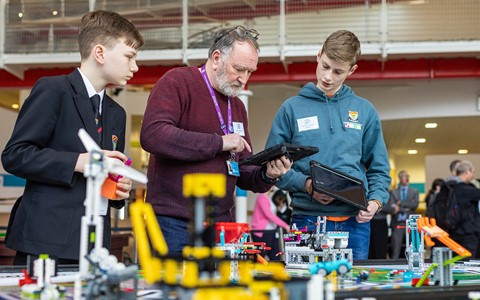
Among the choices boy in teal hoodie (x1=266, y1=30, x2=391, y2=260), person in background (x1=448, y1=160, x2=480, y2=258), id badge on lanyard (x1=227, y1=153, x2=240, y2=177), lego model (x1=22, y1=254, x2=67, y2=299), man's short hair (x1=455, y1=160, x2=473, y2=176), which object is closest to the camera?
lego model (x1=22, y1=254, x2=67, y2=299)

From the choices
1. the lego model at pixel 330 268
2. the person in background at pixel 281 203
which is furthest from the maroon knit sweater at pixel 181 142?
the person in background at pixel 281 203

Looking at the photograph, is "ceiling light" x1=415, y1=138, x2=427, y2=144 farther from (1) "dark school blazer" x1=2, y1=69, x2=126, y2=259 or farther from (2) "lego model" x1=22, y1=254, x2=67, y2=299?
(2) "lego model" x1=22, y1=254, x2=67, y2=299

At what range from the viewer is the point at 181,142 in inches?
80.1

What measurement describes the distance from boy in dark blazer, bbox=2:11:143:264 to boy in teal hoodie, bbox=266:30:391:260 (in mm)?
775

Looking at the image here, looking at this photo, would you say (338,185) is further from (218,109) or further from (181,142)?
(181,142)

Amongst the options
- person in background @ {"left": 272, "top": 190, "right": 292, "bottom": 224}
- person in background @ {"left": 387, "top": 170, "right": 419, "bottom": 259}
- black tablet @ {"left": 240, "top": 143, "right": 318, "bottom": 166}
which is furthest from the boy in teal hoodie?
person in background @ {"left": 387, "top": 170, "right": 419, "bottom": 259}

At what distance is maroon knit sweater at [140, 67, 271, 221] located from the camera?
204cm

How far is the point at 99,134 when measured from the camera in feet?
6.61

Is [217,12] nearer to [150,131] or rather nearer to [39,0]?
[39,0]

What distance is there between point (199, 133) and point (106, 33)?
1.35ft

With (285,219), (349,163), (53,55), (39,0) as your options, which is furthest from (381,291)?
(39,0)

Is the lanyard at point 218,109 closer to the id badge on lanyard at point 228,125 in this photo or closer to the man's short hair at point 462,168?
the id badge on lanyard at point 228,125

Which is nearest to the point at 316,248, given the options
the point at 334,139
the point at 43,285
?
the point at 334,139

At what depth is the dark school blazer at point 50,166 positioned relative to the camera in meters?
1.75
